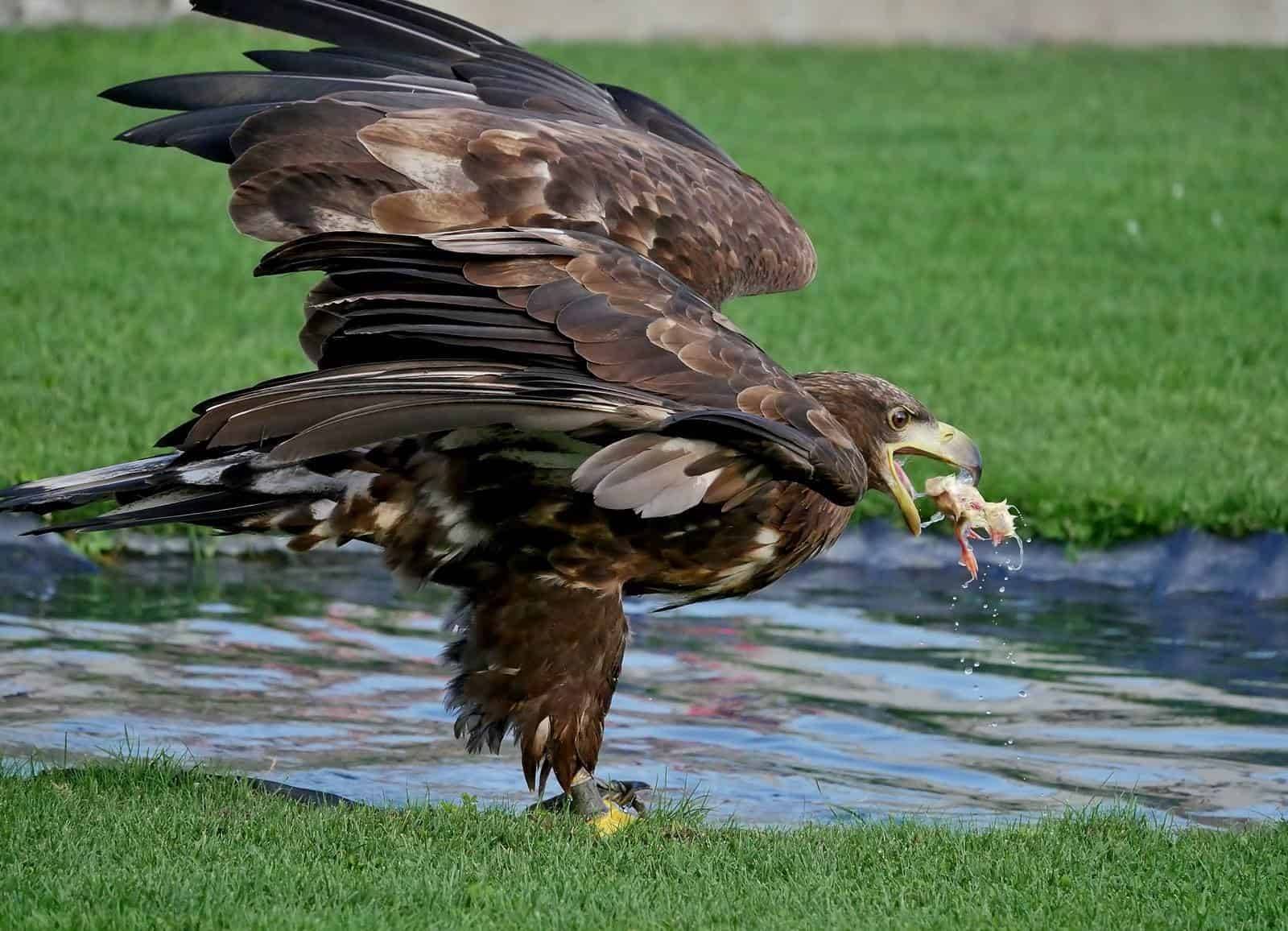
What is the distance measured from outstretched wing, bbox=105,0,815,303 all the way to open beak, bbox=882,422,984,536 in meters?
0.83

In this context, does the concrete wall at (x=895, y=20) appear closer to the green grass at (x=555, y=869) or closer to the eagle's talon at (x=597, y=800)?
the eagle's talon at (x=597, y=800)

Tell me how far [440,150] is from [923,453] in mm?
1549

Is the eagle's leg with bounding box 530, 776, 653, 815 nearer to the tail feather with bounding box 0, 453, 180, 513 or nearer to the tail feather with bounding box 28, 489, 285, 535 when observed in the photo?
the tail feather with bounding box 28, 489, 285, 535

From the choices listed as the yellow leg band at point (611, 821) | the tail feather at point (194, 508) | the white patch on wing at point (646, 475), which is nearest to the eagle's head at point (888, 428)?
the white patch on wing at point (646, 475)

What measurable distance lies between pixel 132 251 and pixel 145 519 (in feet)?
23.6

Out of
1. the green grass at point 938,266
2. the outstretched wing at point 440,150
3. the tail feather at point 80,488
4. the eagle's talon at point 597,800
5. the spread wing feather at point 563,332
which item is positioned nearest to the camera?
the spread wing feather at point 563,332

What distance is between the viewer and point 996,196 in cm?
1405

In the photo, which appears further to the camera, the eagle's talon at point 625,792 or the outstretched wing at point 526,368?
the eagle's talon at point 625,792

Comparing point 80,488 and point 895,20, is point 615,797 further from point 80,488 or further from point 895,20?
point 895,20

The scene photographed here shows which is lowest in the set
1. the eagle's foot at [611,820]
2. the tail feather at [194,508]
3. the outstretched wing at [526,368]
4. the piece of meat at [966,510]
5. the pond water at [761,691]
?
the pond water at [761,691]

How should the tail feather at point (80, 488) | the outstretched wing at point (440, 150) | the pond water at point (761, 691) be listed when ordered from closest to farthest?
the tail feather at point (80, 488), the outstretched wing at point (440, 150), the pond water at point (761, 691)

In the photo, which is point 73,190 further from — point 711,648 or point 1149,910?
point 1149,910

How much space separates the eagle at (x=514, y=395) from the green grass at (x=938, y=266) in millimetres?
2700

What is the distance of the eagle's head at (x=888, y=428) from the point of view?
5387mm
